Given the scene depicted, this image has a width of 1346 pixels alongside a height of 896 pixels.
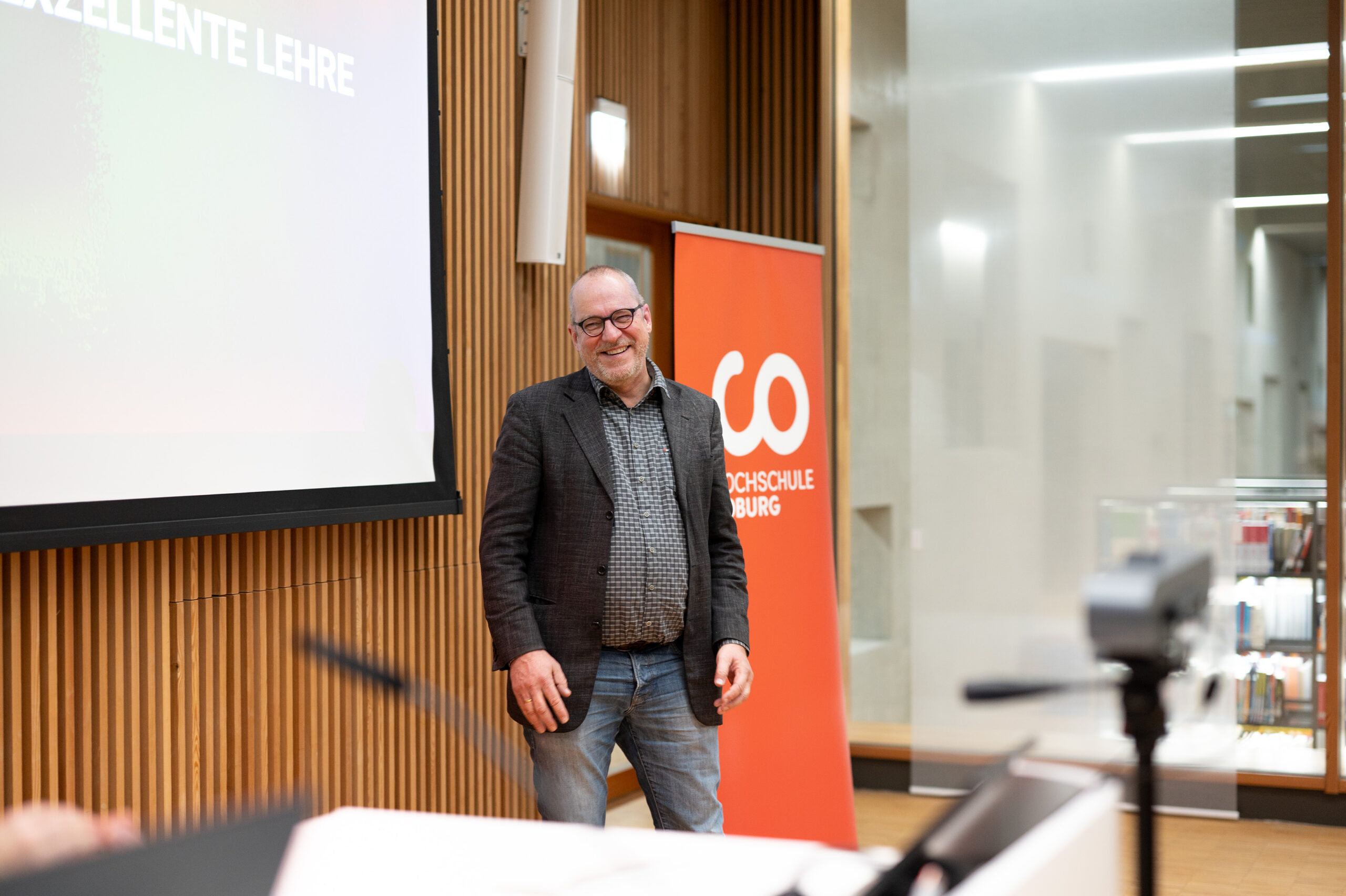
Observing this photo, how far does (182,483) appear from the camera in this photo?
2469mm

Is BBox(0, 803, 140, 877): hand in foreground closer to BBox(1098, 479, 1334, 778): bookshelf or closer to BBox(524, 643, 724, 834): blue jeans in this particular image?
BBox(524, 643, 724, 834): blue jeans

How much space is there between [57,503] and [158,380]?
333mm

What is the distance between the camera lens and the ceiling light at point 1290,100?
14.5ft

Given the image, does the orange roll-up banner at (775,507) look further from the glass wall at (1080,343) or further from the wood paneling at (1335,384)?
the wood paneling at (1335,384)

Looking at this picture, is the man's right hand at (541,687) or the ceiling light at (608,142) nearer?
the man's right hand at (541,687)

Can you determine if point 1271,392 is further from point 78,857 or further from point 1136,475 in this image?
Answer: point 78,857

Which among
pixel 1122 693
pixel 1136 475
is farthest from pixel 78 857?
pixel 1136 475

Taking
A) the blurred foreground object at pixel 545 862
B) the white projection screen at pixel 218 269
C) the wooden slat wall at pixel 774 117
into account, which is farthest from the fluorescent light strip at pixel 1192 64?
the blurred foreground object at pixel 545 862

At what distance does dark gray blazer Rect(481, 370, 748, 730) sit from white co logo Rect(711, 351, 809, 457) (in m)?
1.03

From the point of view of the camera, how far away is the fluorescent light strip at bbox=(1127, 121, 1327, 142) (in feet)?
14.6

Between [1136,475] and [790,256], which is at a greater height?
[790,256]

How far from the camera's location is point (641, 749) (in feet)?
8.32

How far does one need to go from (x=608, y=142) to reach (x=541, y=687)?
8.77ft

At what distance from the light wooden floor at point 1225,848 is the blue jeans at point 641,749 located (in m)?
1.22
